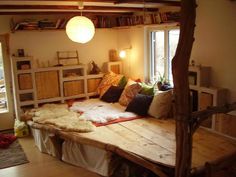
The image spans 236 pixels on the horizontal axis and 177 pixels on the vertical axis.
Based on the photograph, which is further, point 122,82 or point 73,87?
point 73,87

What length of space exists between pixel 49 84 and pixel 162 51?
7.31ft

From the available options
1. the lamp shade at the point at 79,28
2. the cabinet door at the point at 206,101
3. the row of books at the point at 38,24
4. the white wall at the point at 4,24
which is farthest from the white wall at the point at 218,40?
the white wall at the point at 4,24

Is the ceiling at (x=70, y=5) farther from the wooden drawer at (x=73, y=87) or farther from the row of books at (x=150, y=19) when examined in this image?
the wooden drawer at (x=73, y=87)

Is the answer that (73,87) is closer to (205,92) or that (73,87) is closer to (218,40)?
(205,92)

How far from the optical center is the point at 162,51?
482 cm

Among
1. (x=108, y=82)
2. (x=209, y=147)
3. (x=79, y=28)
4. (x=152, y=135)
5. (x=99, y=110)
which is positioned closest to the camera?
(x=209, y=147)

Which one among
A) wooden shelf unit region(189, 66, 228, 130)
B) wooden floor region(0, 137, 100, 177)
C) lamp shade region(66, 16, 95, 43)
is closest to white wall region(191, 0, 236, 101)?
wooden shelf unit region(189, 66, 228, 130)

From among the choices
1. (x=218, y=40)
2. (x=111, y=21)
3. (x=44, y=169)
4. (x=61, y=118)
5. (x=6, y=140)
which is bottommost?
(x=44, y=169)

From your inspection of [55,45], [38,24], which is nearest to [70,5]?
[38,24]

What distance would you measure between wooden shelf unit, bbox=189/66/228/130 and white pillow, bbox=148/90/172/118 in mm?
415

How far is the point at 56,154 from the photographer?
4.04m

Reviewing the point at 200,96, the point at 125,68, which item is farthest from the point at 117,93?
the point at 200,96

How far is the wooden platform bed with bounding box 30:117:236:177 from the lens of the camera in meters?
2.83

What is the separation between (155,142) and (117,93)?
6.42ft
